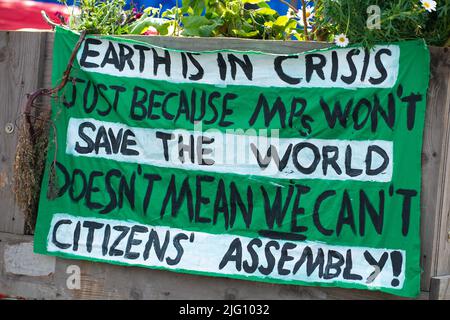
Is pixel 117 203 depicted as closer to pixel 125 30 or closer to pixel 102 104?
pixel 102 104

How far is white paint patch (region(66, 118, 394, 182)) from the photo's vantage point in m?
3.78

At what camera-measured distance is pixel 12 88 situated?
4.50m

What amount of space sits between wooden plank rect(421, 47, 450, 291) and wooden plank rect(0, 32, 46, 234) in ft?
7.59

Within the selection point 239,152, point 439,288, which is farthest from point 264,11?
point 439,288

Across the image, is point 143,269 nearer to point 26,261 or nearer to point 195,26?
point 26,261

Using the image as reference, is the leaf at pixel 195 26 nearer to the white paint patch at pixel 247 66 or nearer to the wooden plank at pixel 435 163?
the white paint patch at pixel 247 66

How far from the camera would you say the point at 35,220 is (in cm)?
444

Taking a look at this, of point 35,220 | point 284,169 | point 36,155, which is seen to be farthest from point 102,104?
point 284,169

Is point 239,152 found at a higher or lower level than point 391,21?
lower

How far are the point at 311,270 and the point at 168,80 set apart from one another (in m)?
1.33

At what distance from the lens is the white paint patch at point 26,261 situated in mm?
4363

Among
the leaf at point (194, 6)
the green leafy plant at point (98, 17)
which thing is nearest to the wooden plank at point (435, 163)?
the leaf at point (194, 6)

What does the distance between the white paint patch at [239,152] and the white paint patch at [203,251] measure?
37 cm

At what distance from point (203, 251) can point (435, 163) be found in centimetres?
131
